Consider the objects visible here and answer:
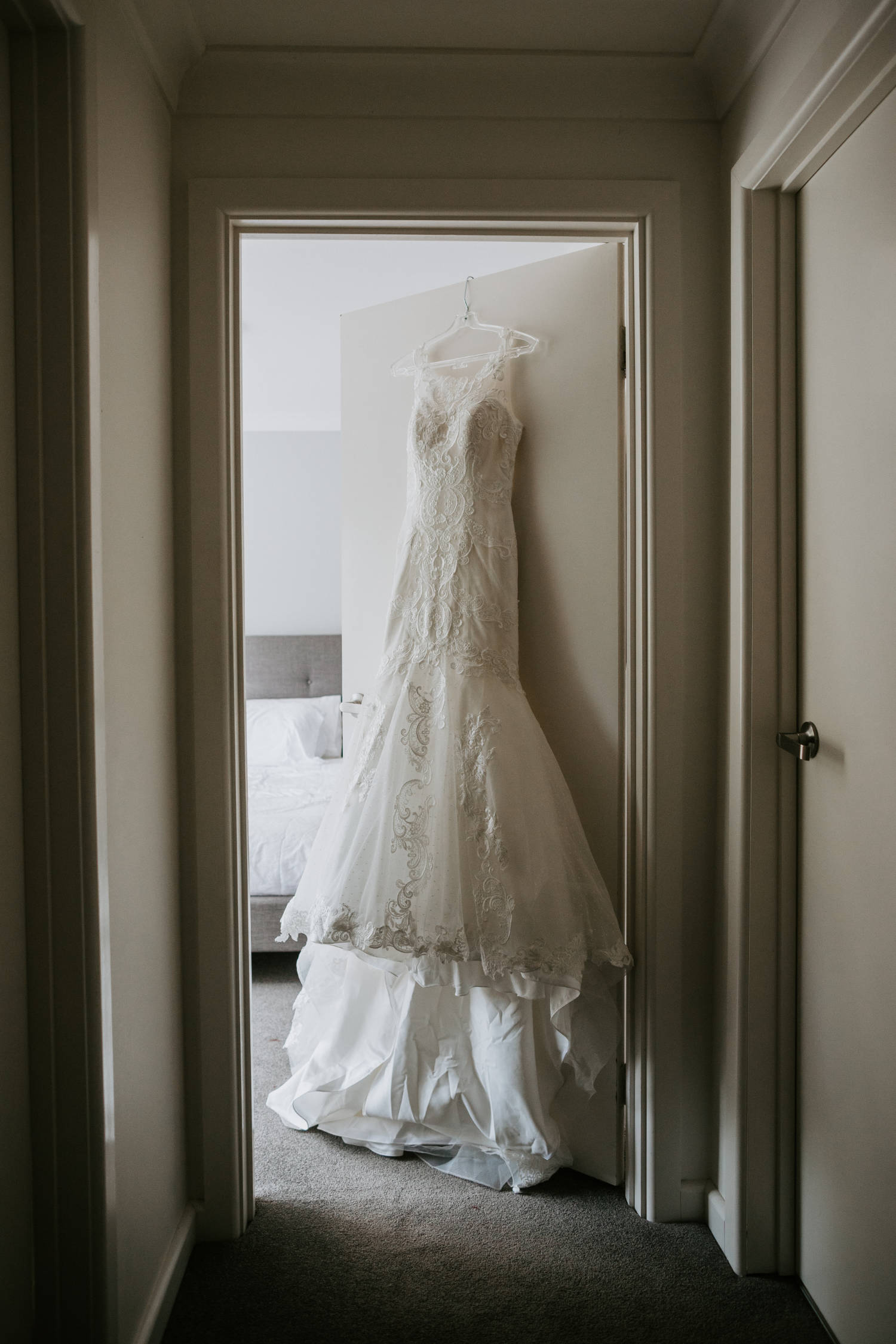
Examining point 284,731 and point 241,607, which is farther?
point 284,731

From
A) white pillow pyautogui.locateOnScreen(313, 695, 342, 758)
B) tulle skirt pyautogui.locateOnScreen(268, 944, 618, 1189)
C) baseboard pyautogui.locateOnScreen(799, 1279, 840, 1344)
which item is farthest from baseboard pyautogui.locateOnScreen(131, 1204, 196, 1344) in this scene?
white pillow pyautogui.locateOnScreen(313, 695, 342, 758)

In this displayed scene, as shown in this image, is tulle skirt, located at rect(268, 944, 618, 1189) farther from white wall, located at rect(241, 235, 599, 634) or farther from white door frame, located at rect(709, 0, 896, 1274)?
white wall, located at rect(241, 235, 599, 634)

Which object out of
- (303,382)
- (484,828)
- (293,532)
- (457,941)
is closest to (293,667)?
(293,532)

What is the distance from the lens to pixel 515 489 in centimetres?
190


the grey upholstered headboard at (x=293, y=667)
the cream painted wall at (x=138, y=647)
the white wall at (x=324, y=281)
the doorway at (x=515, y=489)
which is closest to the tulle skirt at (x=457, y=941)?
the doorway at (x=515, y=489)

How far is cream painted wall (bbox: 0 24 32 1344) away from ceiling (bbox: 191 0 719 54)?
0.52m

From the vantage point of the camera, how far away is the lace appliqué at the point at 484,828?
1.55 metres

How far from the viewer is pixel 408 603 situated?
6.15ft

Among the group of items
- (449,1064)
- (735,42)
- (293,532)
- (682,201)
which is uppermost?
(735,42)

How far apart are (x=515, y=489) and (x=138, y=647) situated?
944 millimetres

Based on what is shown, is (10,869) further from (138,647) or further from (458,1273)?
(458,1273)

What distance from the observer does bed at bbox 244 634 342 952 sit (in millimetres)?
2914

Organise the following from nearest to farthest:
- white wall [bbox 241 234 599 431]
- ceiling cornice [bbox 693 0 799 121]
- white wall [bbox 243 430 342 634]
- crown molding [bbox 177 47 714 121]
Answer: ceiling cornice [bbox 693 0 799 121] < crown molding [bbox 177 47 714 121] < white wall [bbox 241 234 599 431] < white wall [bbox 243 430 342 634]

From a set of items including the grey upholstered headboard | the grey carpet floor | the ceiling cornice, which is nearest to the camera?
the ceiling cornice
